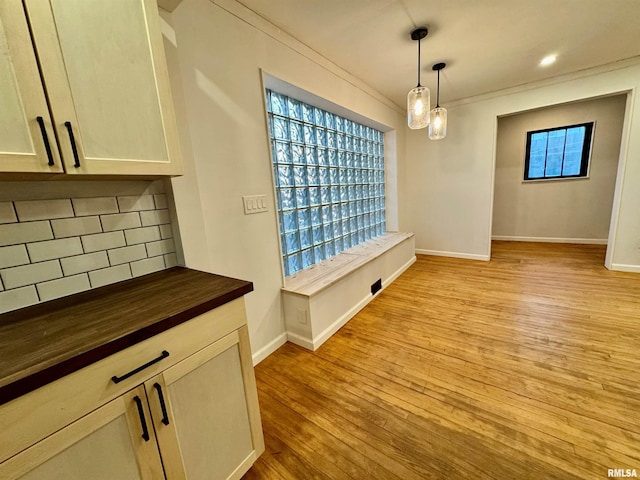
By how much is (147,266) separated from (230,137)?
2.96 ft

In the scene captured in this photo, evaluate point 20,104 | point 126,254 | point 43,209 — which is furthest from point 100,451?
point 20,104

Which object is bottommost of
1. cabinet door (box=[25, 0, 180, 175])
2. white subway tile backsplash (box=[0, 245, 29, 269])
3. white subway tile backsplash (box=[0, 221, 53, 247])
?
white subway tile backsplash (box=[0, 245, 29, 269])

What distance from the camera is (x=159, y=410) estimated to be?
780 mm

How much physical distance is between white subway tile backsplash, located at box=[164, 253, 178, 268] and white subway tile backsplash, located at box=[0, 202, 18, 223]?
533 millimetres

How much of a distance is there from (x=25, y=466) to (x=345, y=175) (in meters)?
2.89

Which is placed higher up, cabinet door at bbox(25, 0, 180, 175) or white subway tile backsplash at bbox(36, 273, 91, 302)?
cabinet door at bbox(25, 0, 180, 175)

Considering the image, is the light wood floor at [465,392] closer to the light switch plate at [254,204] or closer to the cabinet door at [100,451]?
the cabinet door at [100,451]

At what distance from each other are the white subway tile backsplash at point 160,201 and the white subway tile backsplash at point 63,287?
0.42 meters

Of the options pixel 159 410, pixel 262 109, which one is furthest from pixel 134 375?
pixel 262 109

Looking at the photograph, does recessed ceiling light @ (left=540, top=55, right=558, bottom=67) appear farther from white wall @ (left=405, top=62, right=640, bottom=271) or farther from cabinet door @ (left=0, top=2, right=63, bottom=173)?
cabinet door @ (left=0, top=2, right=63, bottom=173)

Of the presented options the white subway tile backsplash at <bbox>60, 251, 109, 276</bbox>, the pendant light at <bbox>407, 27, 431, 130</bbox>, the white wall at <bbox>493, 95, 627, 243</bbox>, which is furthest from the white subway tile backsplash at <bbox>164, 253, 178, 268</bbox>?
the white wall at <bbox>493, 95, 627, 243</bbox>

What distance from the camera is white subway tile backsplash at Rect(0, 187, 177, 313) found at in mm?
908

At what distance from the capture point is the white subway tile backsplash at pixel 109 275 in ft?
3.55

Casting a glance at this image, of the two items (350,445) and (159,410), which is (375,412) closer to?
(350,445)
